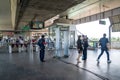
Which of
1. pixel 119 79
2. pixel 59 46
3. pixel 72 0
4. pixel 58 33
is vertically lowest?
pixel 119 79

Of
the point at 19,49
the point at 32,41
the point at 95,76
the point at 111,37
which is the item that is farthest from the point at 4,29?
the point at 95,76

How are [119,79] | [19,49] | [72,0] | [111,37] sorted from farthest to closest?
[111,37] → [19,49] → [72,0] → [119,79]

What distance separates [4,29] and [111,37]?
19994 millimetres

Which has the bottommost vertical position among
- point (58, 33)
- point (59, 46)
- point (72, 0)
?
point (59, 46)

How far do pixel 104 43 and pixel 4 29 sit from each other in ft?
85.3

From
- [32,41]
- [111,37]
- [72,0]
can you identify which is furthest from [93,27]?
[72,0]

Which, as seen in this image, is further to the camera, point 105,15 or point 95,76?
point 105,15

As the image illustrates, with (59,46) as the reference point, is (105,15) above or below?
above

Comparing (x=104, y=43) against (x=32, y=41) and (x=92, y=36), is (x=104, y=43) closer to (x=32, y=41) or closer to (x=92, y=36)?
(x=32, y=41)

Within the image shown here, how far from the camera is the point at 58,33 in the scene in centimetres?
1180

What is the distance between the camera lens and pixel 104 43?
9.02 m

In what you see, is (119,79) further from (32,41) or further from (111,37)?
(111,37)

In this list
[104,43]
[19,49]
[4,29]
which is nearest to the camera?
[104,43]

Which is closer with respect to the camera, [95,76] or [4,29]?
[95,76]
